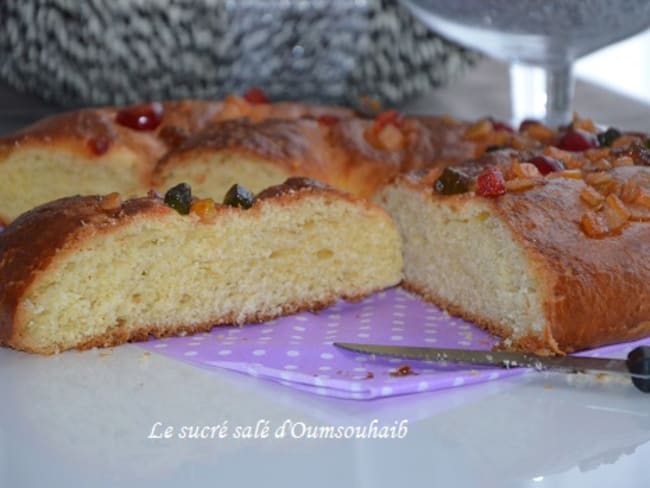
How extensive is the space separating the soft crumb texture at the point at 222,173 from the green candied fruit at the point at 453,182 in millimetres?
830

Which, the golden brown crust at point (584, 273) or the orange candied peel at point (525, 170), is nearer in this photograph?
the golden brown crust at point (584, 273)

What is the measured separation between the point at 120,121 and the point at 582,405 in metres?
2.68

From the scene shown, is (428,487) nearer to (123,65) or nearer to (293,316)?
(293,316)

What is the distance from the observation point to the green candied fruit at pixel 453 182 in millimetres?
3850

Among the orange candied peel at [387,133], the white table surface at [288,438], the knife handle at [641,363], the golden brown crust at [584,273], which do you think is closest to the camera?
the white table surface at [288,438]

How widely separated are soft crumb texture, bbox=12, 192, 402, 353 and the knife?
64 cm

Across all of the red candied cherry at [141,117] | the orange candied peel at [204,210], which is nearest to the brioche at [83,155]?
the red candied cherry at [141,117]

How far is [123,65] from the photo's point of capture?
221 inches

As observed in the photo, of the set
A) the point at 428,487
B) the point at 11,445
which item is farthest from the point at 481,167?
the point at 11,445

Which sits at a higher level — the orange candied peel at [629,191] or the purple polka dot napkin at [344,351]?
the orange candied peel at [629,191]

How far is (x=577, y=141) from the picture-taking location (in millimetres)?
4531

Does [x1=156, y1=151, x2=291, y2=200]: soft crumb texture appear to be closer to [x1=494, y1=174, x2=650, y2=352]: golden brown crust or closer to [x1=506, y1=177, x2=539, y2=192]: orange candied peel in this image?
[x1=506, y1=177, x2=539, y2=192]: orange candied peel

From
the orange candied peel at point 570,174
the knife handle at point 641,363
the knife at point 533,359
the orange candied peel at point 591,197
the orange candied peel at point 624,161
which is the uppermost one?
the orange candied peel at point 570,174

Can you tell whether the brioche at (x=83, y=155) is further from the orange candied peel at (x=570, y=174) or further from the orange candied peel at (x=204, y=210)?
the orange candied peel at (x=570, y=174)
